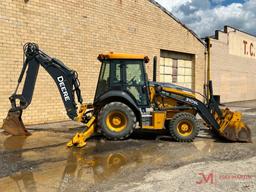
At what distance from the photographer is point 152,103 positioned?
31.4ft

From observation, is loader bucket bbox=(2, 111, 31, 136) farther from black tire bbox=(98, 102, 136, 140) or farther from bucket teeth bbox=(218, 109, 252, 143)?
bucket teeth bbox=(218, 109, 252, 143)

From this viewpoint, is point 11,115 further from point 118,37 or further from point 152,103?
point 118,37

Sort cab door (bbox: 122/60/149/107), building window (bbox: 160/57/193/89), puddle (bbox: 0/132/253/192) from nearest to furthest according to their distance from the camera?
puddle (bbox: 0/132/253/192), cab door (bbox: 122/60/149/107), building window (bbox: 160/57/193/89)

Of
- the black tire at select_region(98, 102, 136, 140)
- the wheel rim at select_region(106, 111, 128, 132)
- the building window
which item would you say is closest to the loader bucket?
the black tire at select_region(98, 102, 136, 140)

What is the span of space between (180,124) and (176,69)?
11963mm

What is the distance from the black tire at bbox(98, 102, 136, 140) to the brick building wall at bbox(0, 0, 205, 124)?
4.46 m

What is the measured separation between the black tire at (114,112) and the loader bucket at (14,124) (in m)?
2.60

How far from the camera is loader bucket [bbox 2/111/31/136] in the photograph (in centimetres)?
993

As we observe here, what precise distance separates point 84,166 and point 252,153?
3.92 metres

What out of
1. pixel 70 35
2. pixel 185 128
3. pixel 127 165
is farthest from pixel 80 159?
pixel 70 35

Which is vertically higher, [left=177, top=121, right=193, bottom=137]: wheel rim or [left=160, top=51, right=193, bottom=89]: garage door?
[left=160, top=51, right=193, bottom=89]: garage door

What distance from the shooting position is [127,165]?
6961mm

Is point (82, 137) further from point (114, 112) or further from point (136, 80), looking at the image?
point (136, 80)

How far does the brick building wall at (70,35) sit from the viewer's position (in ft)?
39.3
